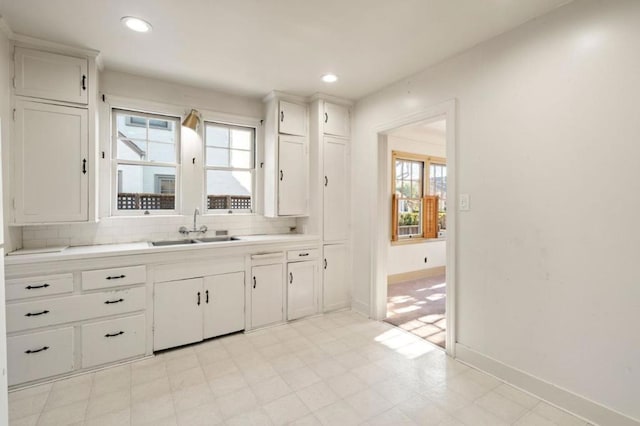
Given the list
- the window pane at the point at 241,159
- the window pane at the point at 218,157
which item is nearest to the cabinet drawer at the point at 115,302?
the window pane at the point at 218,157

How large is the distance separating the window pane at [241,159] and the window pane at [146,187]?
2.23 ft

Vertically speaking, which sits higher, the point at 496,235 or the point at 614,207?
the point at 614,207

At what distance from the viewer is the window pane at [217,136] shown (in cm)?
355

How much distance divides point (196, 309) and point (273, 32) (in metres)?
2.46

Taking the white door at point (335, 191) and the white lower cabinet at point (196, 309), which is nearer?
the white lower cabinet at point (196, 309)

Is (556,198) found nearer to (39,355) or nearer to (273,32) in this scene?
(273,32)

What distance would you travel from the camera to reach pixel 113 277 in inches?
99.0

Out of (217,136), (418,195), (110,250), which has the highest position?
(217,136)

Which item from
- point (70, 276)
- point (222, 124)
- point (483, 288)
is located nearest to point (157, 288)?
point (70, 276)

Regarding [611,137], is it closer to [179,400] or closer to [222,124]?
[179,400]

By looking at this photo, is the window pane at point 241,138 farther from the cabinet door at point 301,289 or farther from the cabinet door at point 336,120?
the cabinet door at point 301,289

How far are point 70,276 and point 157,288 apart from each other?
62 cm

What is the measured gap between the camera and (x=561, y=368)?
79.3 inches

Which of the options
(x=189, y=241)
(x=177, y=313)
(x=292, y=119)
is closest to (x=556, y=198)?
→ (x=292, y=119)
